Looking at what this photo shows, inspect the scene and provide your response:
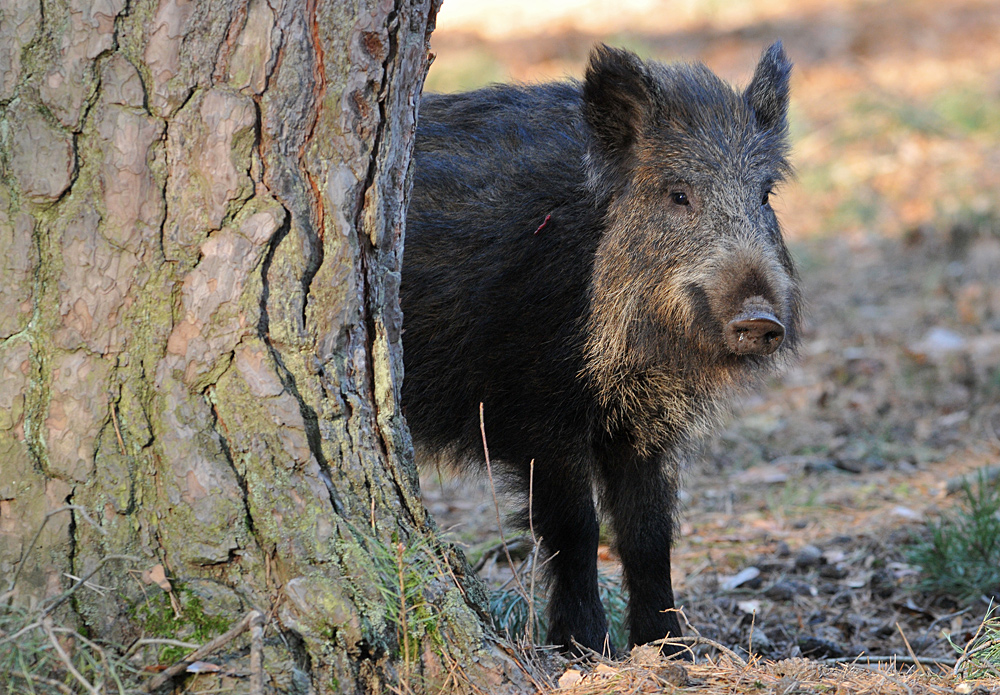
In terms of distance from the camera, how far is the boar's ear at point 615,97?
3.33m

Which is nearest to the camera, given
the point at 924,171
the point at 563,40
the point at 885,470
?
the point at 885,470

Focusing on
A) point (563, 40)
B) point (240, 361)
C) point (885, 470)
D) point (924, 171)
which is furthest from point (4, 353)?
point (563, 40)

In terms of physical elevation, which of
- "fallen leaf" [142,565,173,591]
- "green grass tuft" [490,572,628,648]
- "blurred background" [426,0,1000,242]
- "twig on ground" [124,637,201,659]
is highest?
"blurred background" [426,0,1000,242]

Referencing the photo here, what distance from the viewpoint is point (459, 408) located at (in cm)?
350

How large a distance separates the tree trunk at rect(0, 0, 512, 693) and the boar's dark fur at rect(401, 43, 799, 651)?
1.31 meters

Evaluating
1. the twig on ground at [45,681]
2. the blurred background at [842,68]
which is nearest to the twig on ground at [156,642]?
the twig on ground at [45,681]

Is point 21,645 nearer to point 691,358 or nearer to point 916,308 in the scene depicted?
point 691,358

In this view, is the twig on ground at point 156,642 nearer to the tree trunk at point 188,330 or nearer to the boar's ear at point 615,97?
the tree trunk at point 188,330

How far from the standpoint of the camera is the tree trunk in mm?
2004

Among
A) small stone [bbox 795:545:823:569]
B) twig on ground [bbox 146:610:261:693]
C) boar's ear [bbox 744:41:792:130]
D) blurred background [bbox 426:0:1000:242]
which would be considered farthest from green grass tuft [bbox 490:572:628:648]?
blurred background [bbox 426:0:1000:242]

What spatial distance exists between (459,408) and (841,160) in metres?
6.80

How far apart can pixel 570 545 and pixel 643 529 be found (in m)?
0.28

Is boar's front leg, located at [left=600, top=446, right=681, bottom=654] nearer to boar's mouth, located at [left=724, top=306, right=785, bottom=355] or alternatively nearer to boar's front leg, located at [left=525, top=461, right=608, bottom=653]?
boar's front leg, located at [left=525, top=461, right=608, bottom=653]

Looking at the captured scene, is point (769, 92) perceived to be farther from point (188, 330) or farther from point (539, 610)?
point (188, 330)
